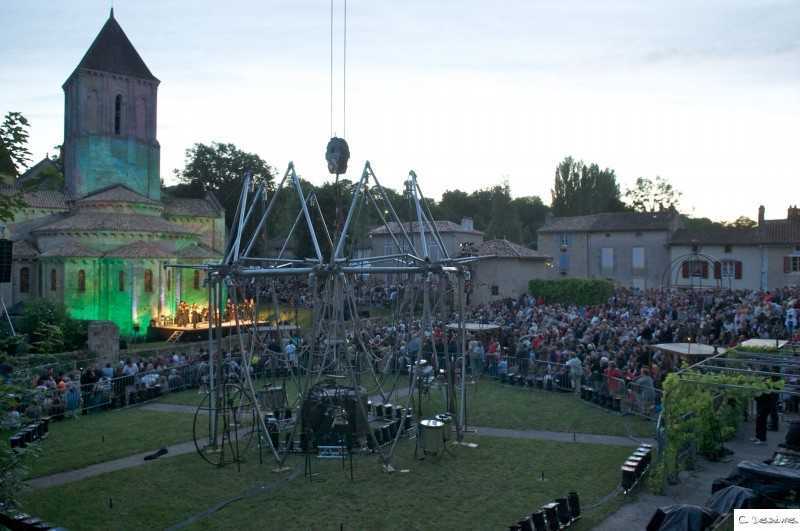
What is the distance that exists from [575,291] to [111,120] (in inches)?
1472

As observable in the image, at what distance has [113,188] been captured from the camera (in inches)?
1944

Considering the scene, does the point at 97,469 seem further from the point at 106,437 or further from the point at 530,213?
the point at 530,213

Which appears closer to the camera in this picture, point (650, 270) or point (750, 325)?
point (750, 325)

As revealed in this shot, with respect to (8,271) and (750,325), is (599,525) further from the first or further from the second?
(8,271)

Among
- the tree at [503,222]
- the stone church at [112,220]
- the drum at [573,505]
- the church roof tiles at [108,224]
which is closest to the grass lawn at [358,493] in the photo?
the drum at [573,505]

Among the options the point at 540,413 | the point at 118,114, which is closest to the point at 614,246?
the point at 540,413

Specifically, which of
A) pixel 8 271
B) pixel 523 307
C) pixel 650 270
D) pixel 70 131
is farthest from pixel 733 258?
pixel 70 131

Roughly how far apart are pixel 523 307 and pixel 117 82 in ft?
117

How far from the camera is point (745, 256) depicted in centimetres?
5041

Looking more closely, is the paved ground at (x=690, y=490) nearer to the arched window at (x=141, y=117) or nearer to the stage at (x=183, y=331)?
the stage at (x=183, y=331)

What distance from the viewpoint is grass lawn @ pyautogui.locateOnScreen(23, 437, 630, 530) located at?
41.1 feet

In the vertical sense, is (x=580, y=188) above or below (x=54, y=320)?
above

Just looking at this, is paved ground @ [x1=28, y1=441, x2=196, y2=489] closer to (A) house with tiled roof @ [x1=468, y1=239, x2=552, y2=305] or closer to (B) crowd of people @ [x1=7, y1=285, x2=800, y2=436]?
(B) crowd of people @ [x1=7, y1=285, x2=800, y2=436]

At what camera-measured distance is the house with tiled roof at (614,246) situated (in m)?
55.8
